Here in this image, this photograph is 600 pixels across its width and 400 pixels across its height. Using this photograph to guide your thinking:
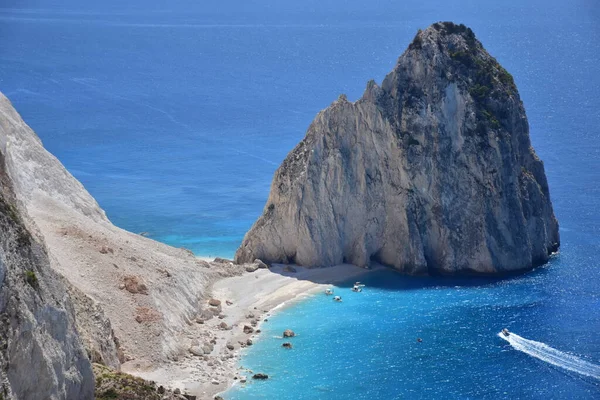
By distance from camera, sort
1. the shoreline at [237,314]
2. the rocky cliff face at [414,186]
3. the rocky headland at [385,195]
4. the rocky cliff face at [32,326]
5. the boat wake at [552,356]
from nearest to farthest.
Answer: the rocky cliff face at [32,326]
the shoreline at [237,314]
the boat wake at [552,356]
the rocky headland at [385,195]
the rocky cliff face at [414,186]

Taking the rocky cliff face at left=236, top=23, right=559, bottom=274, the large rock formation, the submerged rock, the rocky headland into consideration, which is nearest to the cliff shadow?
the rocky headland

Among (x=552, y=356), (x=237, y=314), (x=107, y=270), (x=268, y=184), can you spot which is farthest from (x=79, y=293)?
(x=268, y=184)

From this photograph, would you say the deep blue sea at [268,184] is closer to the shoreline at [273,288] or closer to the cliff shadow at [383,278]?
the cliff shadow at [383,278]

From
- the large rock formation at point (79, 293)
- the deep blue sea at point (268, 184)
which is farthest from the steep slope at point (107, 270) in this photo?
the deep blue sea at point (268, 184)

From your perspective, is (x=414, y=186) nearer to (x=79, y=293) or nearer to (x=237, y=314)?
(x=237, y=314)

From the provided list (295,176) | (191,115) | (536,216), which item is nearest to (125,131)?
(191,115)

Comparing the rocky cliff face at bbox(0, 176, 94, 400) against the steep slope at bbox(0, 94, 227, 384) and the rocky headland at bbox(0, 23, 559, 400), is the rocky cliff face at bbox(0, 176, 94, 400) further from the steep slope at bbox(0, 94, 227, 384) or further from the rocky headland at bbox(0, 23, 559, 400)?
the rocky headland at bbox(0, 23, 559, 400)
